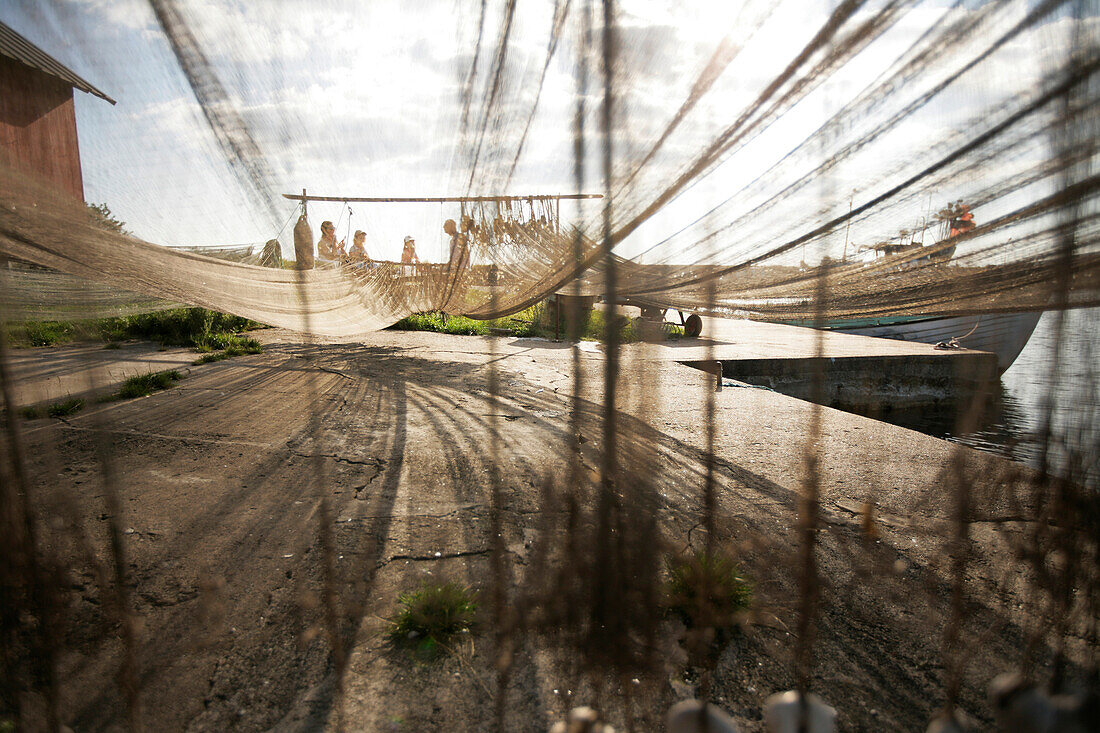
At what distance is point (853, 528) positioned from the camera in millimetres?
1989

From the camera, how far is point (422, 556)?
171cm

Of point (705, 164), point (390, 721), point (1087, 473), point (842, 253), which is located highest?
point (705, 164)

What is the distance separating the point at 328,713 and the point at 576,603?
648 mm

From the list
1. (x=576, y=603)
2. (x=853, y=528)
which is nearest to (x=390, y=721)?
(x=576, y=603)

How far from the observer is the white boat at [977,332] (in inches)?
253

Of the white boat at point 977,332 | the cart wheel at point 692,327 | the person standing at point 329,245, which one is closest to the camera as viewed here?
the person standing at point 329,245

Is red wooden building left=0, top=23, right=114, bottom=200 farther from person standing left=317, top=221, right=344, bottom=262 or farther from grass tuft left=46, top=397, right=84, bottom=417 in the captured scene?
grass tuft left=46, top=397, right=84, bottom=417

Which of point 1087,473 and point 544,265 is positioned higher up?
point 544,265

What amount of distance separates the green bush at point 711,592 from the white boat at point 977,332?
3.63 metres

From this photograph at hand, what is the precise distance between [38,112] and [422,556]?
1502mm

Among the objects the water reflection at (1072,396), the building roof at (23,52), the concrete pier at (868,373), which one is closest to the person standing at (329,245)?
the building roof at (23,52)

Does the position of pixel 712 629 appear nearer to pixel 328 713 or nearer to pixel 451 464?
pixel 328 713

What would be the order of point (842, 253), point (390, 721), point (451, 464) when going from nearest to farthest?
point (390, 721) → point (842, 253) → point (451, 464)

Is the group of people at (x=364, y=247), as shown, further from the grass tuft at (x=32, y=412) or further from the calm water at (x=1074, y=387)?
the calm water at (x=1074, y=387)
